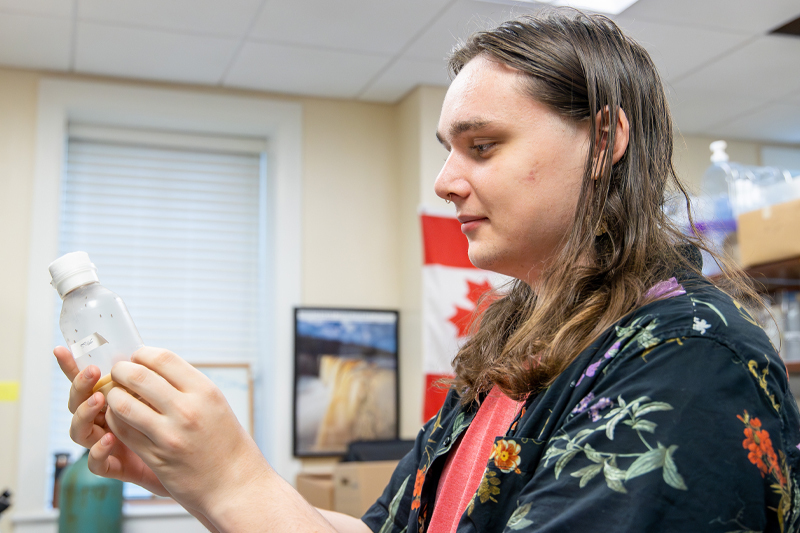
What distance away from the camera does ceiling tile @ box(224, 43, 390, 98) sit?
9.08ft

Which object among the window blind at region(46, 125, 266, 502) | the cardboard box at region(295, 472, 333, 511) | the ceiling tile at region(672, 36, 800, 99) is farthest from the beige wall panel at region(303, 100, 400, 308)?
the ceiling tile at region(672, 36, 800, 99)

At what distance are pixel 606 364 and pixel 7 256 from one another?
279cm

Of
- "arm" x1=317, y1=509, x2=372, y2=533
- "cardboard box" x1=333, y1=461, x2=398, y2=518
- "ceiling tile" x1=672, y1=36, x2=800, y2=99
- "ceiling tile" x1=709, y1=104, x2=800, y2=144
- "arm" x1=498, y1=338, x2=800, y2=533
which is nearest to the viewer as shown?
"arm" x1=498, y1=338, x2=800, y2=533

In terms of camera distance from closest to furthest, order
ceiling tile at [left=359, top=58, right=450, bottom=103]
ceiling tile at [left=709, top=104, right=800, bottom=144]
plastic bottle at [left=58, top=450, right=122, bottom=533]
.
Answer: plastic bottle at [left=58, top=450, right=122, bottom=533]
ceiling tile at [left=359, top=58, right=450, bottom=103]
ceiling tile at [left=709, top=104, right=800, bottom=144]

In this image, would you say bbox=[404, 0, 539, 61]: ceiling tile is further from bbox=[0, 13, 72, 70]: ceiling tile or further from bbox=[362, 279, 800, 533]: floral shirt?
bbox=[362, 279, 800, 533]: floral shirt

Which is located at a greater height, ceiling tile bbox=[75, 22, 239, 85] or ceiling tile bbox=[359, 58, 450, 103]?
ceiling tile bbox=[75, 22, 239, 85]

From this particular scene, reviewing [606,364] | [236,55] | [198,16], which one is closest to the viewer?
[606,364]

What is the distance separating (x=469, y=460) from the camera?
75cm

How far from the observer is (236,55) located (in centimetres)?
278

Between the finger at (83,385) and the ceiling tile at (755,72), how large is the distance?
2.69 m

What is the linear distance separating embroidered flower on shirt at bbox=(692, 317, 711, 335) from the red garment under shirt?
24 centimetres

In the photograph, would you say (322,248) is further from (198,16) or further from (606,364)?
(606,364)

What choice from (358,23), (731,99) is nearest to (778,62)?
A: (731,99)

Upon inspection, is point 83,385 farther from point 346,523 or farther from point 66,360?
point 346,523
